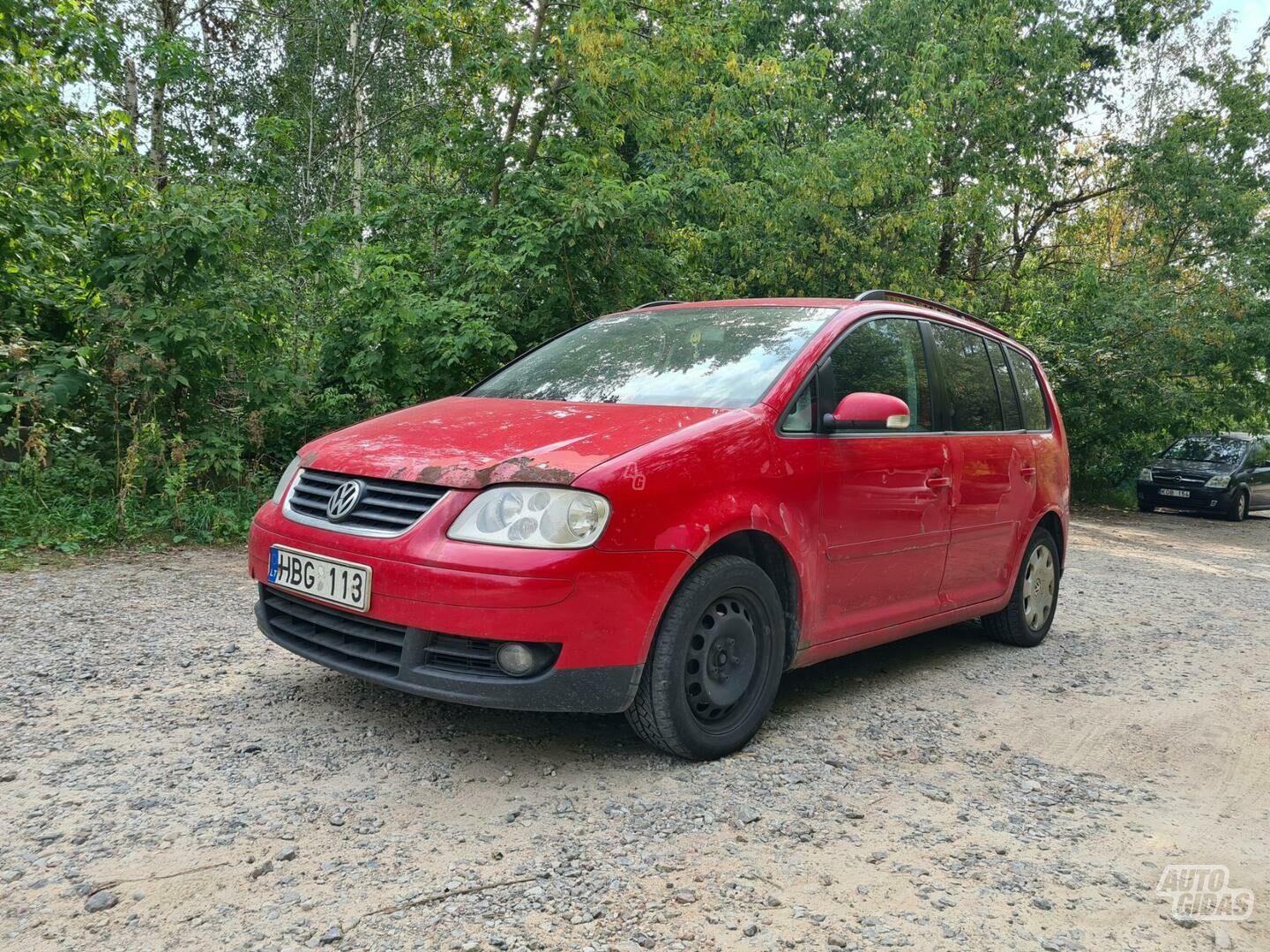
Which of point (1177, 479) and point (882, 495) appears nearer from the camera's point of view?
point (882, 495)

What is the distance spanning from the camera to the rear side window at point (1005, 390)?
17.5 feet

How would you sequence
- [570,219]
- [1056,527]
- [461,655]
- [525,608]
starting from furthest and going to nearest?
[570,219] → [1056,527] → [461,655] → [525,608]

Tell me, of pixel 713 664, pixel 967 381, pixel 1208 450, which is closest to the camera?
pixel 713 664

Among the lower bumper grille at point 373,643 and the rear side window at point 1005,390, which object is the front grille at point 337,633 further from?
the rear side window at point 1005,390

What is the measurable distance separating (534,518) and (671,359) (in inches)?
54.8

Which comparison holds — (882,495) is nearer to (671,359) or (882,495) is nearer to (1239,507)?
(671,359)

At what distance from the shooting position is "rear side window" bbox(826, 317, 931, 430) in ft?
13.5

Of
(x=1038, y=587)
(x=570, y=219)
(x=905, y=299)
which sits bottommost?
(x=1038, y=587)

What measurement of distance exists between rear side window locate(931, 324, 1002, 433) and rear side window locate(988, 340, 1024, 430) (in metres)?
0.06

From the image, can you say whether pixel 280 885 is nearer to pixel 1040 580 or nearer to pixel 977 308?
pixel 1040 580

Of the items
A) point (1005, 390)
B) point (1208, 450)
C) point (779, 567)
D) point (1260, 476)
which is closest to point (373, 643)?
point (779, 567)

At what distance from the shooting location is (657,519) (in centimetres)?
315

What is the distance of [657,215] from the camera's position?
9.07m

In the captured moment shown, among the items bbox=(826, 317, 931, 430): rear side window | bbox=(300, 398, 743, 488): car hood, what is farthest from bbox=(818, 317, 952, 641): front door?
bbox=(300, 398, 743, 488): car hood
